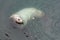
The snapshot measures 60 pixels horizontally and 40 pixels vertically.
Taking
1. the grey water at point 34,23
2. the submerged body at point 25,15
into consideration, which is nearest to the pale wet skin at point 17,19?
the submerged body at point 25,15

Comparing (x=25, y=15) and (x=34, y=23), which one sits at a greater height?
(x=25, y=15)

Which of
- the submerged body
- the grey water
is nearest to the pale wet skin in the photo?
the submerged body

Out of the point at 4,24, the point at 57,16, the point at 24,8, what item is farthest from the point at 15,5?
the point at 57,16

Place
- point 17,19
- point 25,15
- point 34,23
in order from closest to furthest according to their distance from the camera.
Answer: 1. point 17,19
2. point 34,23
3. point 25,15

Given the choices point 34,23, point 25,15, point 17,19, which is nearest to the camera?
point 17,19

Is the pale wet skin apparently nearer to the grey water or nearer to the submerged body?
the submerged body

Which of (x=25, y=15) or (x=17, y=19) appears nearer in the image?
(x=17, y=19)

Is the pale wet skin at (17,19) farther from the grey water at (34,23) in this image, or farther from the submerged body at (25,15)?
the grey water at (34,23)
